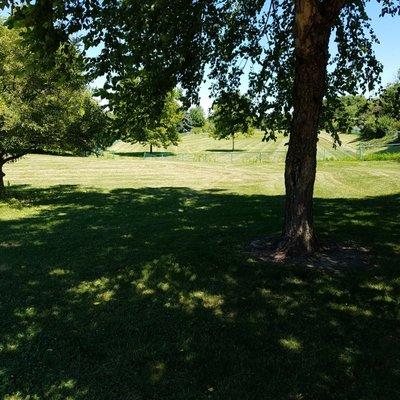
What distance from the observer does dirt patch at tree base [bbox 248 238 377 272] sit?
8.33m

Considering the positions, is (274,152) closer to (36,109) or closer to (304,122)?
(36,109)

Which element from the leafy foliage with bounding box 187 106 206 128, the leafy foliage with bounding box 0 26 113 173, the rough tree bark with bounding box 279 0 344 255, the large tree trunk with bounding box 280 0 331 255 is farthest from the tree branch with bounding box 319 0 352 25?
the leafy foliage with bounding box 187 106 206 128

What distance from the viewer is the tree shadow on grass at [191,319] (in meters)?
4.93

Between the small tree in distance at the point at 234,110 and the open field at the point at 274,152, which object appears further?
the open field at the point at 274,152

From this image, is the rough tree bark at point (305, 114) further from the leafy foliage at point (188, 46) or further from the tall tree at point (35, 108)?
the tall tree at point (35, 108)

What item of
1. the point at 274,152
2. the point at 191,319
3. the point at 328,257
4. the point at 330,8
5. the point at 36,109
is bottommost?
the point at 191,319

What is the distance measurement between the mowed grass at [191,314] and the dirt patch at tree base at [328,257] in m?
0.27

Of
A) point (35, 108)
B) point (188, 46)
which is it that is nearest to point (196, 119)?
point (35, 108)

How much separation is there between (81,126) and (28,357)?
14.7m

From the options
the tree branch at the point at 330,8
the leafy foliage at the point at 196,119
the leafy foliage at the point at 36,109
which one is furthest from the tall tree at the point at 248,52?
the leafy foliage at the point at 196,119

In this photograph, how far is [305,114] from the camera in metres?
8.31

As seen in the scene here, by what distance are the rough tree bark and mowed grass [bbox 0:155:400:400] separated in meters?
1.00

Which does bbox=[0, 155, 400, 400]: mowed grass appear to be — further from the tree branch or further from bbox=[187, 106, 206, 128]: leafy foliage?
bbox=[187, 106, 206, 128]: leafy foliage

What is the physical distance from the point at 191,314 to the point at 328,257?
11.6 feet
